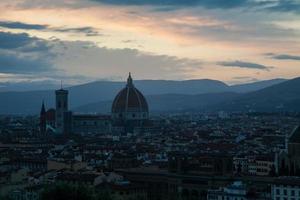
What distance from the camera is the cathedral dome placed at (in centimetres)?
15875

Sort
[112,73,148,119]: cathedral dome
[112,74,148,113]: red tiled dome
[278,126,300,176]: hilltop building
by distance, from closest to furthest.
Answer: [278,126,300,176]: hilltop building → [112,73,148,119]: cathedral dome → [112,74,148,113]: red tiled dome

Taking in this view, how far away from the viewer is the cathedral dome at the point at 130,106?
Answer: 159m

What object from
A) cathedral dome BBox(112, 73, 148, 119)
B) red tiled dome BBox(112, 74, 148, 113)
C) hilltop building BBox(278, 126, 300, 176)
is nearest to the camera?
hilltop building BBox(278, 126, 300, 176)

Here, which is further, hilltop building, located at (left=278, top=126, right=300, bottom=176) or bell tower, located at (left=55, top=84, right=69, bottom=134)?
bell tower, located at (left=55, top=84, right=69, bottom=134)

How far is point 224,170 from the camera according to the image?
58.2 m

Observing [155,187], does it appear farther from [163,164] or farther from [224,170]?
[163,164]

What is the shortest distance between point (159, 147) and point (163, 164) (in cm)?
2838

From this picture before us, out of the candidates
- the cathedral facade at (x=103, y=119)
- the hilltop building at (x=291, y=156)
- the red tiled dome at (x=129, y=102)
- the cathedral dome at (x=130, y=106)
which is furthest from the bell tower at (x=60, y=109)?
the hilltop building at (x=291, y=156)

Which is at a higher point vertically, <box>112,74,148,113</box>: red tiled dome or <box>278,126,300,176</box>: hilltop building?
<box>112,74,148,113</box>: red tiled dome

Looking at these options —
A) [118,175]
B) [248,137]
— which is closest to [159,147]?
[248,137]

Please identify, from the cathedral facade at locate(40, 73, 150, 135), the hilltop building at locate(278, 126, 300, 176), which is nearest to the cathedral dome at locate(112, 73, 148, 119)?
the cathedral facade at locate(40, 73, 150, 135)

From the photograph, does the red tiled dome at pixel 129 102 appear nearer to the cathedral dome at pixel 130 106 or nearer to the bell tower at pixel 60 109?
the cathedral dome at pixel 130 106

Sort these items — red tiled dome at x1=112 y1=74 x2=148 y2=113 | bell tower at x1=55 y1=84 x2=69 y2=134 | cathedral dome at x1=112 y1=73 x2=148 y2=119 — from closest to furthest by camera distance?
bell tower at x1=55 y1=84 x2=69 y2=134 < cathedral dome at x1=112 y1=73 x2=148 y2=119 < red tiled dome at x1=112 y1=74 x2=148 y2=113

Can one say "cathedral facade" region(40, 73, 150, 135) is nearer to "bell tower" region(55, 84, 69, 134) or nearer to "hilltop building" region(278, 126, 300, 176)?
"bell tower" region(55, 84, 69, 134)
